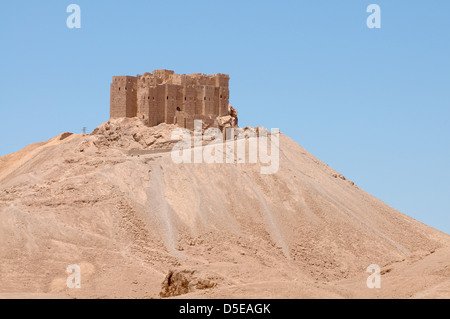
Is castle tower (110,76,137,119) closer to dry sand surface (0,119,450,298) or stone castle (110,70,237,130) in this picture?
stone castle (110,70,237,130)

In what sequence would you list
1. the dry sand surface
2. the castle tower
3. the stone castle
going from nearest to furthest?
the dry sand surface < the stone castle < the castle tower

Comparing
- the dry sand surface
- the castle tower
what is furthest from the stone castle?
the dry sand surface

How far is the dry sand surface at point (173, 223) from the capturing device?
4594 cm

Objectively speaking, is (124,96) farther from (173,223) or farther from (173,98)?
(173,223)

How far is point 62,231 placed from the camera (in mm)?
49406

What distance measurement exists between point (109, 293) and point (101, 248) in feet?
18.4

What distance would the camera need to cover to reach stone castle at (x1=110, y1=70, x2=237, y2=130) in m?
65.0

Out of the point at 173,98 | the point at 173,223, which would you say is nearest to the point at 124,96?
the point at 173,98

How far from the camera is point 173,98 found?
65188mm

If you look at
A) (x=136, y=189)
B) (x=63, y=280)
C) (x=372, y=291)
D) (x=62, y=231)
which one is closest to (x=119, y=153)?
(x=136, y=189)

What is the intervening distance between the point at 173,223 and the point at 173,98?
14.9m

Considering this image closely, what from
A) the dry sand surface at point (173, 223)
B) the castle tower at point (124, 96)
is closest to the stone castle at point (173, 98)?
the castle tower at point (124, 96)

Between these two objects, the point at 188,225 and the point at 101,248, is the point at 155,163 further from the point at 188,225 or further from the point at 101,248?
the point at 101,248

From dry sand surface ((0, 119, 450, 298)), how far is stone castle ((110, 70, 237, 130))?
1.06 metres
